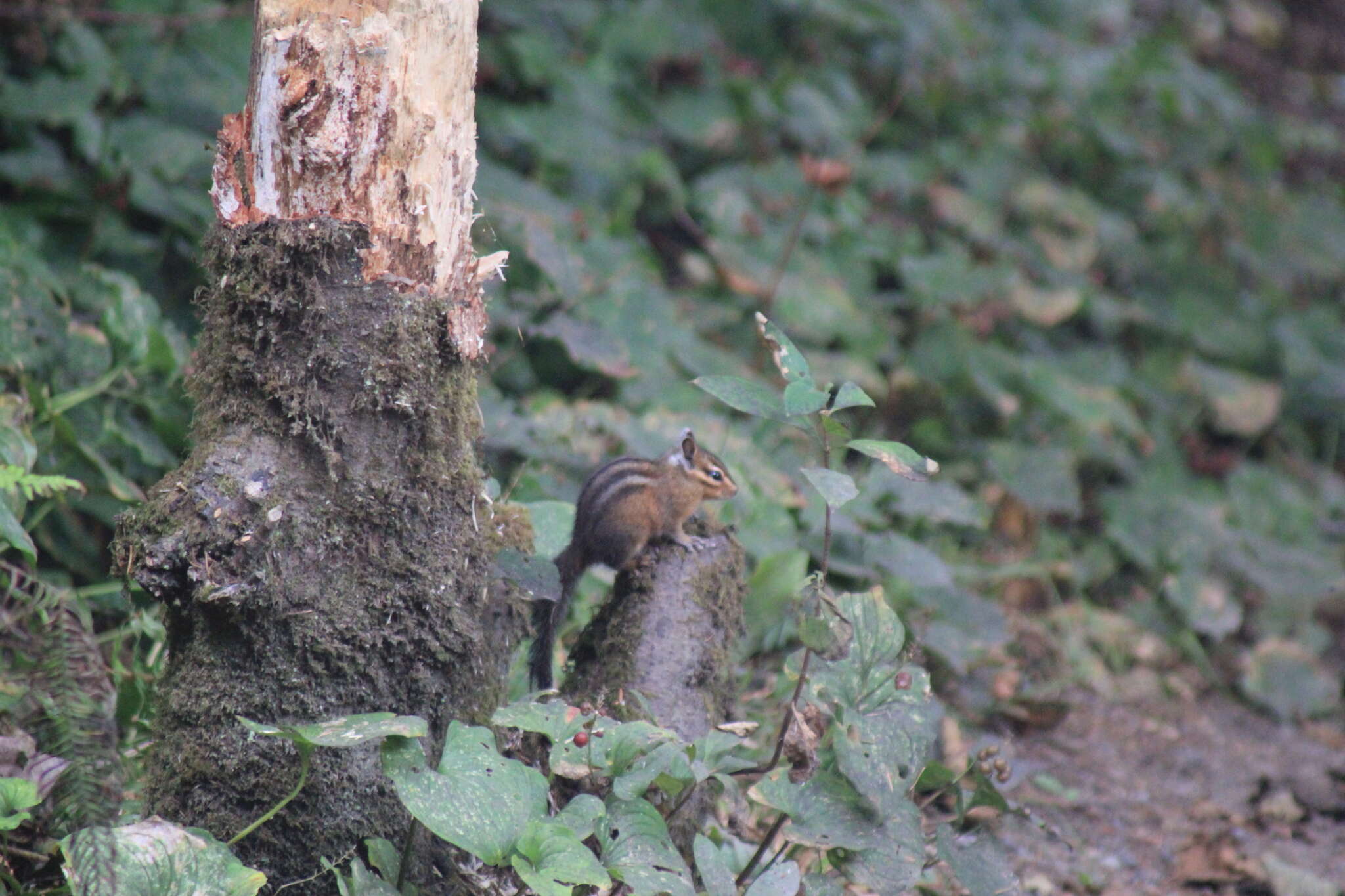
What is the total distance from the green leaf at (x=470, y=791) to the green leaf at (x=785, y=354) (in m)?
0.87

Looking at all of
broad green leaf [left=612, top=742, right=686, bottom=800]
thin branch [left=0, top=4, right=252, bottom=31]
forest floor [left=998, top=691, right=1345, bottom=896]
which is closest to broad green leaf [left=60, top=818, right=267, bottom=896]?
broad green leaf [left=612, top=742, right=686, bottom=800]

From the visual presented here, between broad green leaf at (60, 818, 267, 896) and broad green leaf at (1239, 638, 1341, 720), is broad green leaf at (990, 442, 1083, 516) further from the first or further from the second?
broad green leaf at (60, 818, 267, 896)

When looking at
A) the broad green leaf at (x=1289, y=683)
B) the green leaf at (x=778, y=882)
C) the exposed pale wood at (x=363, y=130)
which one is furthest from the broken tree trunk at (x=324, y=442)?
the broad green leaf at (x=1289, y=683)

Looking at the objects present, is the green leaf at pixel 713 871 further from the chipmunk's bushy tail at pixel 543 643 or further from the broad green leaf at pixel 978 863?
the chipmunk's bushy tail at pixel 543 643

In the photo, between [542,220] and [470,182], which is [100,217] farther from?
[470,182]

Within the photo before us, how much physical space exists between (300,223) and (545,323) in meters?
2.31

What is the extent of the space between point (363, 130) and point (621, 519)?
1134 millimetres

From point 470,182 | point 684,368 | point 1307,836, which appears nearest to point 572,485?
point 684,368

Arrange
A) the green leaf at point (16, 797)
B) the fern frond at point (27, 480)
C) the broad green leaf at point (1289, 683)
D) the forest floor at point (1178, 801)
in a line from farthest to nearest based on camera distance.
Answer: the broad green leaf at point (1289, 683)
the forest floor at point (1178, 801)
the fern frond at point (27, 480)
the green leaf at point (16, 797)

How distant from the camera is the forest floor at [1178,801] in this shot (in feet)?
11.2

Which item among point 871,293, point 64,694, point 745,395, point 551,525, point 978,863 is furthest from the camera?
point 871,293

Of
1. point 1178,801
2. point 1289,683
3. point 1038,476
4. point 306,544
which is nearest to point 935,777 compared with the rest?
point 306,544

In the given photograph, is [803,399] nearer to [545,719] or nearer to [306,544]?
[545,719]

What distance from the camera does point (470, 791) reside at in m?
2.08
